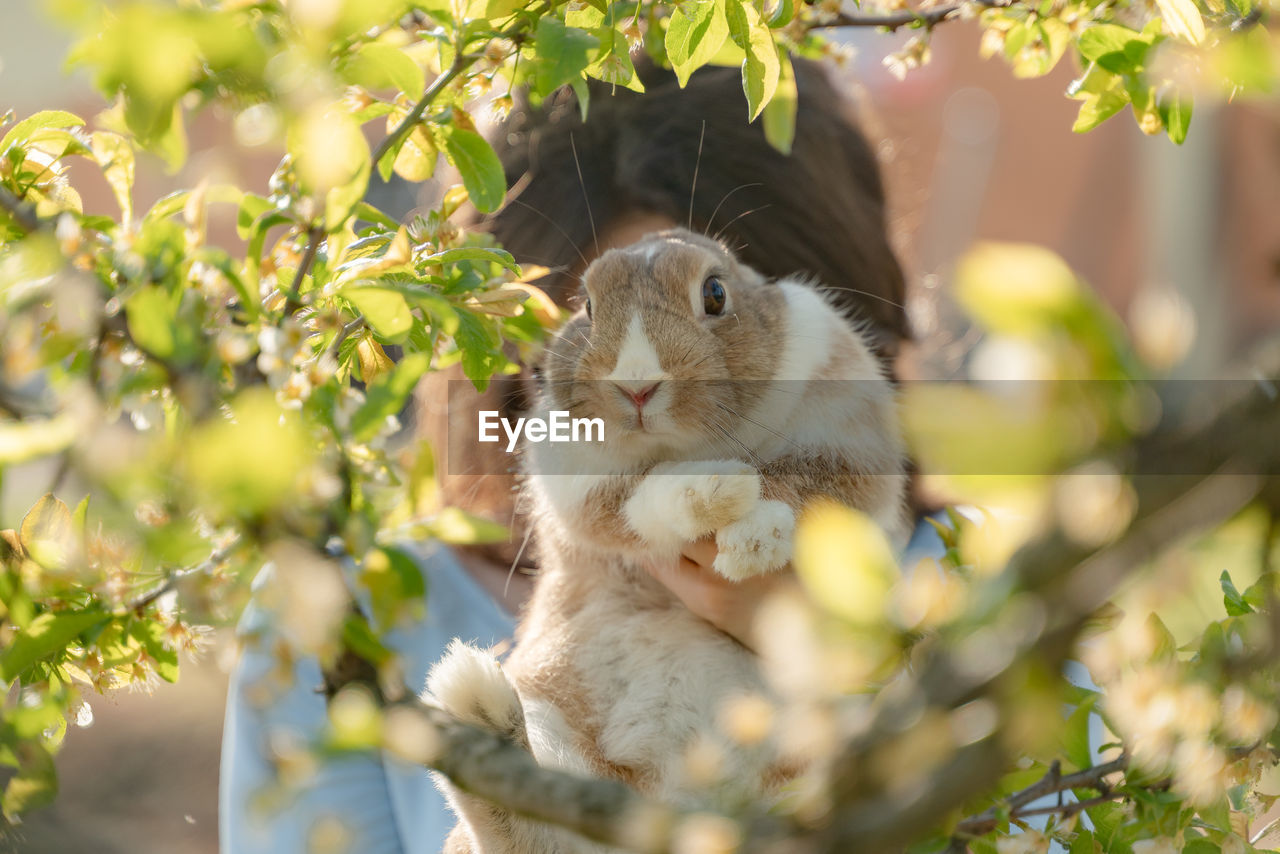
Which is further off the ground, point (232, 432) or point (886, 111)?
point (232, 432)

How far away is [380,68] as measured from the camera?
0.59 meters

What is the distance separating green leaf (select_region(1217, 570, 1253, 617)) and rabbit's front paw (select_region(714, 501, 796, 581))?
0.57 meters

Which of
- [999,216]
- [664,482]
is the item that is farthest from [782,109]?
[999,216]

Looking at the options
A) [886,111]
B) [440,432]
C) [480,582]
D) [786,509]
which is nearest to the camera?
[786,509]

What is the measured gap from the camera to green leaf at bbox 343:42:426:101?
1.90 feet

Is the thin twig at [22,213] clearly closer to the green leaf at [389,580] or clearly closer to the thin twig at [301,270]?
the thin twig at [301,270]

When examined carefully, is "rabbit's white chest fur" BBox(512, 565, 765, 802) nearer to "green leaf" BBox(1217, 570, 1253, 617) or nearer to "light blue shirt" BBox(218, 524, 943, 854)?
"light blue shirt" BBox(218, 524, 943, 854)

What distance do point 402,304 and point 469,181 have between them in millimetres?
234

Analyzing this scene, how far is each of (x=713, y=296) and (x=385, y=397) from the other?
101cm

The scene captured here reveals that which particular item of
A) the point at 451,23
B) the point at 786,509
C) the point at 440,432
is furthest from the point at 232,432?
the point at 440,432

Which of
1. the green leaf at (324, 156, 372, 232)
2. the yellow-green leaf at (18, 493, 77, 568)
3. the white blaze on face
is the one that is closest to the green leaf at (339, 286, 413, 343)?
the green leaf at (324, 156, 372, 232)

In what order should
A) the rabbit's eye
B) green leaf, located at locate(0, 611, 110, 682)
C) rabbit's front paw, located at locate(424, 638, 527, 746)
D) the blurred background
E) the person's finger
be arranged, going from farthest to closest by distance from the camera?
the blurred background → the rabbit's eye → the person's finger → rabbit's front paw, located at locate(424, 638, 527, 746) → green leaf, located at locate(0, 611, 110, 682)

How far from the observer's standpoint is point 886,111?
621cm

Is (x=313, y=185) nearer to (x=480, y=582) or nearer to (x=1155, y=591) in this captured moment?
(x=1155, y=591)
